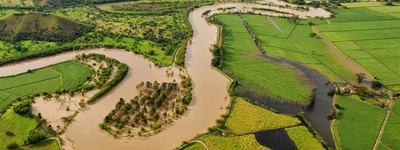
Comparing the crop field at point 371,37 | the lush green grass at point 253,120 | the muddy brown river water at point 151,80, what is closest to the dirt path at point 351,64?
the crop field at point 371,37

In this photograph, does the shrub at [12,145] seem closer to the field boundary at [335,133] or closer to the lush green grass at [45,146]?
the lush green grass at [45,146]

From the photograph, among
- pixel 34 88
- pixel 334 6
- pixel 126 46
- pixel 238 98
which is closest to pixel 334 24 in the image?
pixel 334 6

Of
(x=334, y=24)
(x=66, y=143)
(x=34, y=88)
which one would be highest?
(x=334, y=24)

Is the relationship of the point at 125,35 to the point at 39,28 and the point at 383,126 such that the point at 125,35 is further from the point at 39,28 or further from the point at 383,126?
the point at 383,126

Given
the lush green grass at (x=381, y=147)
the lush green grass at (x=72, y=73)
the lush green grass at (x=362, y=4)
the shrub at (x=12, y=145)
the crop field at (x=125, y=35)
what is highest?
the lush green grass at (x=362, y=4)

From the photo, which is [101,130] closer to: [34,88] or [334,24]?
[34,88]

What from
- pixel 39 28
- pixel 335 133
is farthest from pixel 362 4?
pixel 39 28
